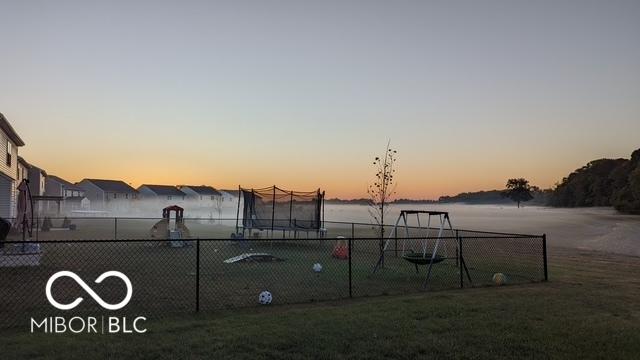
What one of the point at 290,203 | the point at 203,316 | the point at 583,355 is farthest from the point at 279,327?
the point at 290,203

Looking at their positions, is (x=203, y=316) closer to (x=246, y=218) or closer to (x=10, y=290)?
(x=10, y=290)

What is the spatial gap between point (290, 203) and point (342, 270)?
11.7m

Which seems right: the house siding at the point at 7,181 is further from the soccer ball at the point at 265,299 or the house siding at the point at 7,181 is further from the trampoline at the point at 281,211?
the soccer ball at the point at 265,299

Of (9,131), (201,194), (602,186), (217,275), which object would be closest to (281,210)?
(217,275)

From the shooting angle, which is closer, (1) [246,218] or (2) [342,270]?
(2) [342,270]

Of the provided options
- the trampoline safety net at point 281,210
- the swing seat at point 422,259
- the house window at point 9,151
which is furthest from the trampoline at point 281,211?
the house window at point 9,151

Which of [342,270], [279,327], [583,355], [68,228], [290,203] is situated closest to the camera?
[583,355]

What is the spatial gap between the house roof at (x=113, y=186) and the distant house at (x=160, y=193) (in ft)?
13.7

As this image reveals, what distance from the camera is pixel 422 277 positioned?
42.3 ft

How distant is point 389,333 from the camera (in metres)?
6.70

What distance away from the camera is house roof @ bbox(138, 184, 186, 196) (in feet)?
351

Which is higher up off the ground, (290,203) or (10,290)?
(290,203)

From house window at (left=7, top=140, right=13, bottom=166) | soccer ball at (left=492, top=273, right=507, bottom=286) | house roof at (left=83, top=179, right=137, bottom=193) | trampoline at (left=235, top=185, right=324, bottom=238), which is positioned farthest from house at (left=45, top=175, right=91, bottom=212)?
soccer ball at (left=492, top=273, right=507, bottom=286)

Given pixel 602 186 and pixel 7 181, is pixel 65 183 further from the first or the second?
pixel 602 186
